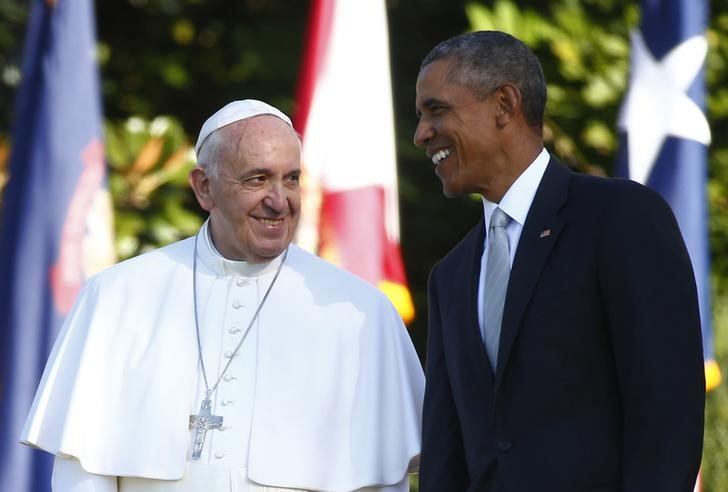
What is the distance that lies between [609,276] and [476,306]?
0.39 meters

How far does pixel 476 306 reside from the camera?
138 inches

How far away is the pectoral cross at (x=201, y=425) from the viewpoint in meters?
3.98

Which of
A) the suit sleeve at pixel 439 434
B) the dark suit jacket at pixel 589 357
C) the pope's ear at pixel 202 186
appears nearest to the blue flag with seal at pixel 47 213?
the pope's ear at pixel 202 186

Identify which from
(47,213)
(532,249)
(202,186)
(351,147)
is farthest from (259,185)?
(47,213)

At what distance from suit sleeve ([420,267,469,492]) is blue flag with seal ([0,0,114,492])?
11.1 ft

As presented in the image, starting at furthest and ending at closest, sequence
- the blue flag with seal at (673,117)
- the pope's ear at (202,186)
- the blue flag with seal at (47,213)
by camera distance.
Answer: the blue flag with seal at (47,213) < the blue flag with seal at (673,117) < the pope's ear at (202,186)

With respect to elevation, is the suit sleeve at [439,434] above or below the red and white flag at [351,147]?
below

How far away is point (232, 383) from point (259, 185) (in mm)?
569

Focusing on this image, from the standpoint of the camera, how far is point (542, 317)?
3.31 meters

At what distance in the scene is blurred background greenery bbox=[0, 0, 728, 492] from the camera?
27.2ft

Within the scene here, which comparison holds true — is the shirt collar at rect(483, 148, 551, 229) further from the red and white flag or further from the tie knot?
the red and white flag

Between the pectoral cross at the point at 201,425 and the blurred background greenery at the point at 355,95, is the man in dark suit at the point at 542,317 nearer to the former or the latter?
the pectoral cross at the point at 201,425

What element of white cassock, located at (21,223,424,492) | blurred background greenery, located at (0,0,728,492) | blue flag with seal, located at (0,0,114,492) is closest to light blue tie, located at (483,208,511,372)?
white cassock, located at (21,223,424,492)

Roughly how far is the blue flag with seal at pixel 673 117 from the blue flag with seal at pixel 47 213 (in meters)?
2.52
